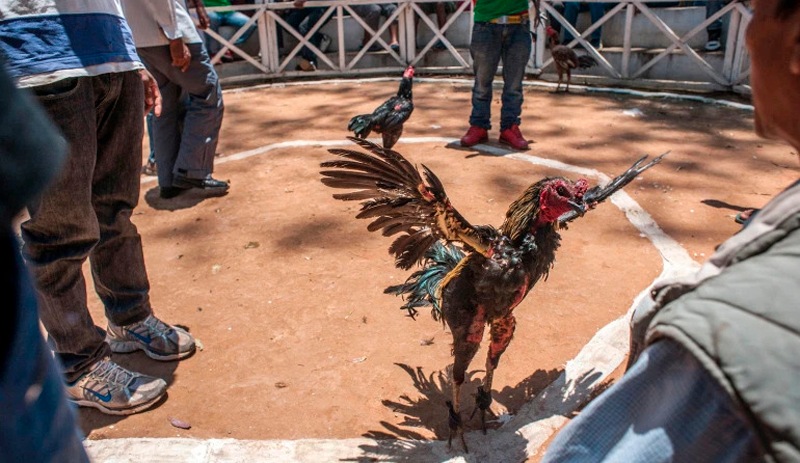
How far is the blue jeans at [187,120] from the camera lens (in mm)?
5598

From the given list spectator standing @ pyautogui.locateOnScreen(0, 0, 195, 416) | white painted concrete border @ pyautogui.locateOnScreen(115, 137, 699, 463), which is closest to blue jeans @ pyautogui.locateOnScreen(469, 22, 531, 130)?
spectator standing @ pyautogui.locateOnScreen(0, 0, 195, 416)

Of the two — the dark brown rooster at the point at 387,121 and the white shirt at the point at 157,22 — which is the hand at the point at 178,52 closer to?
the white shirt at the point at 157,22

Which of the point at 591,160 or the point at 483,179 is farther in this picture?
the point at 591,160

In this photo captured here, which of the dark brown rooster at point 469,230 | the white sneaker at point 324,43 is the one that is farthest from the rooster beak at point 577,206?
the white sneaker at point 324,43

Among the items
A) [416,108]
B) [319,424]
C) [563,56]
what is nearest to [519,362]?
[319,424]

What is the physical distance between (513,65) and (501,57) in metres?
0.32

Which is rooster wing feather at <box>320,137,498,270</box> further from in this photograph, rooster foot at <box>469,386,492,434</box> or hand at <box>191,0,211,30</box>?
hand at <box>191,0,211,30</box>

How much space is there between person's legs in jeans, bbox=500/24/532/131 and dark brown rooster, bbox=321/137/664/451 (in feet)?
15.4

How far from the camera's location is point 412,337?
4004 mm

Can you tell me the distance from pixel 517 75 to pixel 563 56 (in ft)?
10.6

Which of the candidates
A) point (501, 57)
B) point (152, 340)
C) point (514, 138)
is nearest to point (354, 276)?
point (152, 340)

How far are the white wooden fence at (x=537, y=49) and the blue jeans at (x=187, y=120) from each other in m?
6.12

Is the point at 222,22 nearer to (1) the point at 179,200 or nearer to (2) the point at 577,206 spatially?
(1) the point at 179,200

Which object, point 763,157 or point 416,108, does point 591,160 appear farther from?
point 416,108
